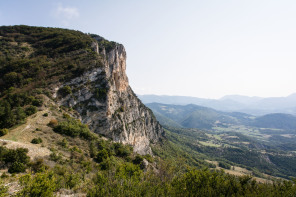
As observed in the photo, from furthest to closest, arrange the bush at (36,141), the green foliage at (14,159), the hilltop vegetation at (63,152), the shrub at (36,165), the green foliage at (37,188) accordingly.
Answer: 1. the bush at (36,141)
2. the shrub at (36,165)
3. the green foliage at (14,159)
4. the hilltop vegetation at (63,152)
5. the green foliage at (37,188)

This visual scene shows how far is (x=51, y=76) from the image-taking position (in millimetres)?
51281

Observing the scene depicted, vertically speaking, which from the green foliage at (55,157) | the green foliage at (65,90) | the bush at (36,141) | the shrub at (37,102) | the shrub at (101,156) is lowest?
the shrub at (101,156)

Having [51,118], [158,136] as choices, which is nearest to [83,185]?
[51,118]

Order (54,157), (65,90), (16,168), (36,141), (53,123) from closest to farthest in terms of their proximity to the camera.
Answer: (16,168) < (54,157) < (36,141) < (53,123) < (65,90)

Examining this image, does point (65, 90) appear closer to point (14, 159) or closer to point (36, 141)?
point (36, 141)

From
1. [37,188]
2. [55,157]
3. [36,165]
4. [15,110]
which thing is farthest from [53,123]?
[37,188]

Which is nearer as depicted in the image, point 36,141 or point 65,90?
point 36,141

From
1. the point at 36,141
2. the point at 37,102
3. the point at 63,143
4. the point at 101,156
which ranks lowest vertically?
the point at 101,156

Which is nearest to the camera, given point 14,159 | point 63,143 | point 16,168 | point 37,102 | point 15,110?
point 16,168

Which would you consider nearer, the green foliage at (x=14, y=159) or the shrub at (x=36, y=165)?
the green foliage at (x=14, y=159)

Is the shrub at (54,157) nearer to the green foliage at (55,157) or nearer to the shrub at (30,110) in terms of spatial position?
the green foliage at (55,157)

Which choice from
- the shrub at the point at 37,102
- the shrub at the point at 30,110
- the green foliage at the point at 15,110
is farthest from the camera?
the shrub at the point at 37,102

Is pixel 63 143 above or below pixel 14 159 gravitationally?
below

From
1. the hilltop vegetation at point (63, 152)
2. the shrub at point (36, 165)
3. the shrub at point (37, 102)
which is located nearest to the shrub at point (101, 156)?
the hilltop vegetation at point (63, 152)
